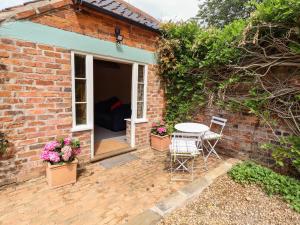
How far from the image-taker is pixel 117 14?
12.8ft

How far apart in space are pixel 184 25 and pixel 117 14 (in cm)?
188

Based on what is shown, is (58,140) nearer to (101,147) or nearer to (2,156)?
(2,156)

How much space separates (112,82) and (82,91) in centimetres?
569

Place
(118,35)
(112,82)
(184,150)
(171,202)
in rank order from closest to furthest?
(171,202)
(184,150)
(118,35)
(112,82)

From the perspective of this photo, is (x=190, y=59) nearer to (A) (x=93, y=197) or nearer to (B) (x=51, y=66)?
(B) (x=51, y=66)

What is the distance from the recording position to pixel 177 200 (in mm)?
2752

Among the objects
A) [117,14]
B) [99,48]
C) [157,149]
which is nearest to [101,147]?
[157,149]

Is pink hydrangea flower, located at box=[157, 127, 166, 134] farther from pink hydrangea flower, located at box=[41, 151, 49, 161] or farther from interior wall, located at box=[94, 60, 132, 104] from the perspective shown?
interior wall, located at box=[94, 60, 132, 104]

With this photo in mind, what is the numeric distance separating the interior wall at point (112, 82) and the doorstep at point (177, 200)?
6361mm

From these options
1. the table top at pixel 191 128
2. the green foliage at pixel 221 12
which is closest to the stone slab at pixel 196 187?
the table top at pixel 191 128

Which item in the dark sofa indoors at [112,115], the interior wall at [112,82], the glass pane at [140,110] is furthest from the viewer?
the interior wall at [112,82]

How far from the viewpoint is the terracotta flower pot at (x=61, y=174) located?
3.06 meters

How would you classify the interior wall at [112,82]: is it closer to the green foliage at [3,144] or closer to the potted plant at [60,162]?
the potted plant at [60,162]

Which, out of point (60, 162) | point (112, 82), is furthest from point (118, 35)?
point (112, 82)
